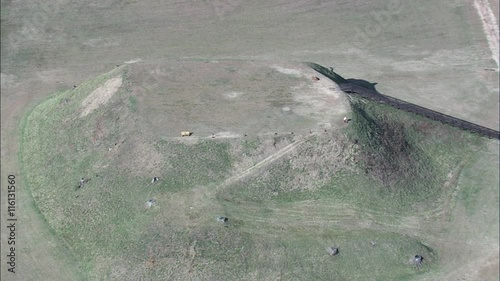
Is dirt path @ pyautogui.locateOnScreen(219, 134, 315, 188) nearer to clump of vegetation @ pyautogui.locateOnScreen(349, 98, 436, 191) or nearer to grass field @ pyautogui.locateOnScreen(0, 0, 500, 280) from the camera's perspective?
grass field @ pyautogui.locateOnScreen(0, 0, 500, 280)

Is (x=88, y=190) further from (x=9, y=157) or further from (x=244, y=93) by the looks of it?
(x=244, y=93)

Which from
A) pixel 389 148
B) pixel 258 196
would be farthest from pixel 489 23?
pixel 258 196

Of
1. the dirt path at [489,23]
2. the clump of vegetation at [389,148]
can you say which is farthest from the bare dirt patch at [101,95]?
the dirt path at [489,23]

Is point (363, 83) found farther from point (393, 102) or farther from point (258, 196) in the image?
point (258, 196)

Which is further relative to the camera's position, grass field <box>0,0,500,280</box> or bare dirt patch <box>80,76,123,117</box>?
bare dirt patch <box>80,76,123,117</box>

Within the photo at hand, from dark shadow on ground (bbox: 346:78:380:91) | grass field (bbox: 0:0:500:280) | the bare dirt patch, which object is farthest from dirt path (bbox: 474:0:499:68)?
the bare dirt patch

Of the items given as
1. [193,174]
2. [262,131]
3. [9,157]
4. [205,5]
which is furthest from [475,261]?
[205,5]
